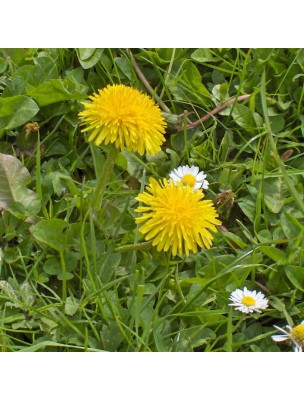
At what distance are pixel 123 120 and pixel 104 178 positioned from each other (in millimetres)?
149

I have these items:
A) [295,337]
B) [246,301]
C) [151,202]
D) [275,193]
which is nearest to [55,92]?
[151,202]

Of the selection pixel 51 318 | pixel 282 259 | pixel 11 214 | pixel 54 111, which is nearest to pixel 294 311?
pixel 282 259

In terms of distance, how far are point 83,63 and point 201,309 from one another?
780mm

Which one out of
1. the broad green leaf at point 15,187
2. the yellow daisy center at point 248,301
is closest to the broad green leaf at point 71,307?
the broad green leaf at point 15,187

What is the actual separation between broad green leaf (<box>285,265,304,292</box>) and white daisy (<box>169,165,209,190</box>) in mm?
307

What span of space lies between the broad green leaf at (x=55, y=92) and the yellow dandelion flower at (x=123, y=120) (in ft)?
0.89

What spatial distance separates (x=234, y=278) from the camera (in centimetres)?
158

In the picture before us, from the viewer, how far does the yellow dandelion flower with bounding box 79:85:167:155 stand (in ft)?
4.96

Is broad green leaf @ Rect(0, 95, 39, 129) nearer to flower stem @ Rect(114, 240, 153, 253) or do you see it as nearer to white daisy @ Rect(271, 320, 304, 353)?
flower stem @ Rect(114, 240, 153, 253)

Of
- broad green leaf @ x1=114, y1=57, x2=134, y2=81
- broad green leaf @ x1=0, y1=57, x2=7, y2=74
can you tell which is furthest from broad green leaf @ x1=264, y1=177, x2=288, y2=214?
broad green leaf @ x1=0, y1=57, x2=7, y2=74

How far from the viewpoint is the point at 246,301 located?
1.56 meters

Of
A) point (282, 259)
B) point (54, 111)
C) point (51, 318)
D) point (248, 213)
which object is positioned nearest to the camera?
point (51, 318)

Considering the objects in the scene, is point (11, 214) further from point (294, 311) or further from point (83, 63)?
point (294, 311)

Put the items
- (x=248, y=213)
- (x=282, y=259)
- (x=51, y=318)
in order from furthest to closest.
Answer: (x=248, y=213) → (x=282, y=259) → (x=51, y=318)
